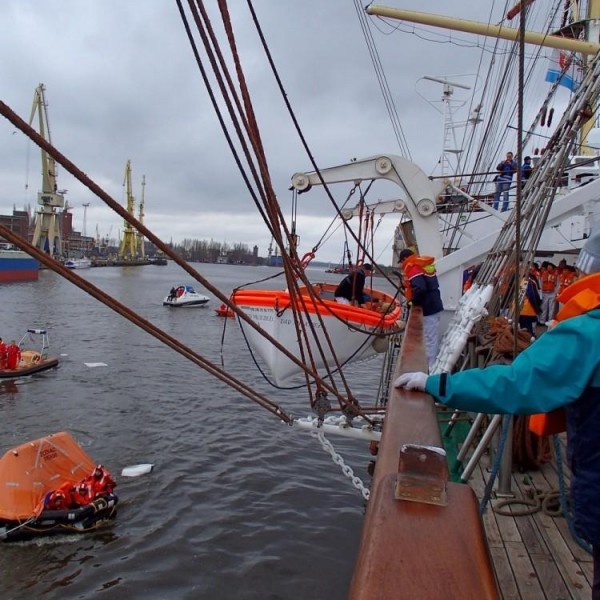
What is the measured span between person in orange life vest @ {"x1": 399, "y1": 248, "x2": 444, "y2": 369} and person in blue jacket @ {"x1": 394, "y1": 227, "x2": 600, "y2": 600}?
5.37 m

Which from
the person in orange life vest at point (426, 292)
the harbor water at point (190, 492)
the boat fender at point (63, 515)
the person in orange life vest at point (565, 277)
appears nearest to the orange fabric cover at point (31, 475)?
the boat fender at point (63, 515)

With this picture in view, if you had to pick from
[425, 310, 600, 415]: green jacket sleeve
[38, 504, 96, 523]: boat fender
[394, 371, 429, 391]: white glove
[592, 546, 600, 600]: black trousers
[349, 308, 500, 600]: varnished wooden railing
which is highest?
[425, 310, 600, 415]: green jacket sleeve

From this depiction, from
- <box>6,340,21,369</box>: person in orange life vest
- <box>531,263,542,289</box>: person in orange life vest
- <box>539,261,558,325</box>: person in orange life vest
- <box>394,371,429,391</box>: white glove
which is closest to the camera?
<box>394,371,429,391</box>: white glove

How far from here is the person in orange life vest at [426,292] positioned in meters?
7.45

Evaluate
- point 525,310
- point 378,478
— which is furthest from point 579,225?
point 378,478

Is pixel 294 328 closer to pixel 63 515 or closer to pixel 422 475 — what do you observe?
pixel 63 515

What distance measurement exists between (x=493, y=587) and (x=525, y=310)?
35.4 ft

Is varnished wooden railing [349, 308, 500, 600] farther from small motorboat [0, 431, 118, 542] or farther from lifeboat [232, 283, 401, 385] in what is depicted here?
small motorboat [0, 431, 118, 542]

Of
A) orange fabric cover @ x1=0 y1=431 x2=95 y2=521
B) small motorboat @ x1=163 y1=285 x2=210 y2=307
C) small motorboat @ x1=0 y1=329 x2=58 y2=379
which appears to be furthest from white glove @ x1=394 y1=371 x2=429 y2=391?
small motorboat @ x1=163 y1=285 x2=210 y2=307

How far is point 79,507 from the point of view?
741cm

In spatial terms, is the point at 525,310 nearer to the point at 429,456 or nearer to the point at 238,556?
the point at 238,556

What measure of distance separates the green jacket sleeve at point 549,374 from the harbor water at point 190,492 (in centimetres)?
525

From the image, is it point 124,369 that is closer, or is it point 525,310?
point 525,310

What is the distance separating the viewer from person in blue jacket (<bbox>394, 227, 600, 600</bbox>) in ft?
5.76
